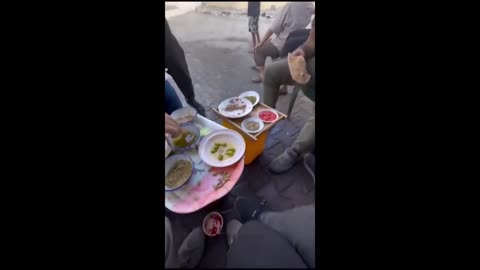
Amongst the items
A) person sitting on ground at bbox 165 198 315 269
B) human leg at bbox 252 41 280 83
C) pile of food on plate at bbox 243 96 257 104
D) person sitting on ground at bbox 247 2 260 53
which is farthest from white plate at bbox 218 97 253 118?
person sitting on ground at bbox 165 198 315 269

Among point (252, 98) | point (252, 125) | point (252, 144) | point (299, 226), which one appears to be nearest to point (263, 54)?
point (252, 98)

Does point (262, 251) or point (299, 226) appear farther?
point (299, 226)

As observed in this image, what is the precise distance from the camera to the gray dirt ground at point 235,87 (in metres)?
0.80

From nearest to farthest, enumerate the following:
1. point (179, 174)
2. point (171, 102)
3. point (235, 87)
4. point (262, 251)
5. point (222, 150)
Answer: point (262, 251) → point (179, 174) → point (222, 150) → point (235, 87) → point (171, 102)

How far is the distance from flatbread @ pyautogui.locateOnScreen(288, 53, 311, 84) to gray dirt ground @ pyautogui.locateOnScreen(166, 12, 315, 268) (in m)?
0.10

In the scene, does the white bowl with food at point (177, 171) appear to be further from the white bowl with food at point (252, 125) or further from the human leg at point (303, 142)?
the human leg at point (303, 142)

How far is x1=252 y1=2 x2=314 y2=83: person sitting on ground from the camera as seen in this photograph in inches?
27.0

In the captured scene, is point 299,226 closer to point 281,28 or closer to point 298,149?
point 298,149

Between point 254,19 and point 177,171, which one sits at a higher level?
point 254,19

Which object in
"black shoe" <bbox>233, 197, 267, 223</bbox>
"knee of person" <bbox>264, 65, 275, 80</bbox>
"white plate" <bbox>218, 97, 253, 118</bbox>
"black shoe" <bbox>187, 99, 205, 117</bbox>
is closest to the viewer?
"black shoe" <bbox>233, 197, 267, 223</bbox>

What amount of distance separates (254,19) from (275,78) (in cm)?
24

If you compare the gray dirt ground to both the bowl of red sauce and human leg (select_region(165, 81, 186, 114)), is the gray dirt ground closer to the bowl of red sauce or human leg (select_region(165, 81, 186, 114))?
the bowl of red sauce

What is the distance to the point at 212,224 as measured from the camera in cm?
82
